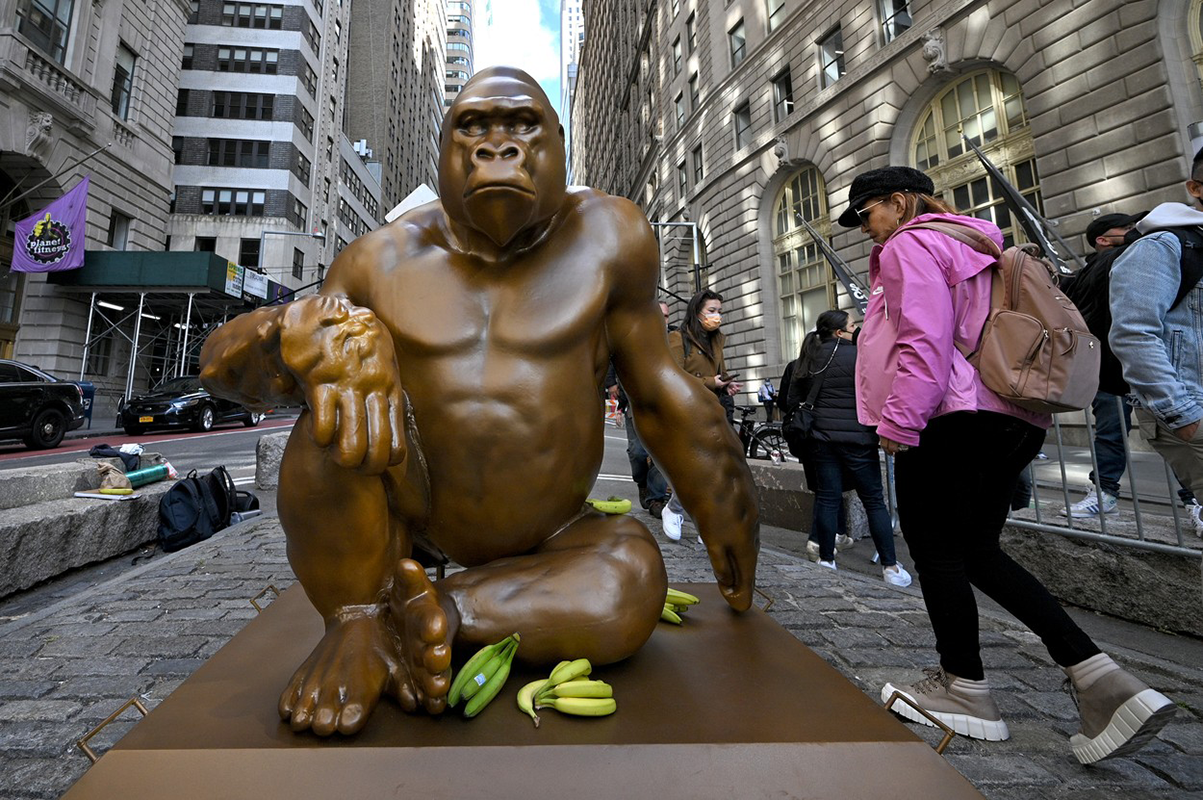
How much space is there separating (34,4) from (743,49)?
21.0 meters

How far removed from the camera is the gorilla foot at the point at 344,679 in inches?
35.7

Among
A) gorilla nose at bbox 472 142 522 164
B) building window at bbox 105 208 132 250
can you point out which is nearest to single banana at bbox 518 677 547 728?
gorilla nose at bbox 472 142 522 164

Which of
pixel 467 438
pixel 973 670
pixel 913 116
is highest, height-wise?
pixel 913 116

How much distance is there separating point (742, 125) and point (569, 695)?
2203cm

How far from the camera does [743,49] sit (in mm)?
19875

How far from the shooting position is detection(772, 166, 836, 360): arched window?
658 inches

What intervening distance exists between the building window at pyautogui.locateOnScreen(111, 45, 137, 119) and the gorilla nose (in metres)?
26.3

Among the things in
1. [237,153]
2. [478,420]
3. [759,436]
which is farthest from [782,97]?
[237,153]

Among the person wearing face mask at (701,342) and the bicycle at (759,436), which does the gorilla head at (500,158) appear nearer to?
the person wearing face mask at (701,342)

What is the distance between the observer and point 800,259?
17.7 metres

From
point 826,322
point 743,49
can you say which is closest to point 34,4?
point 743,49

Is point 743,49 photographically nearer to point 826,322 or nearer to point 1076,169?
point 1076,169

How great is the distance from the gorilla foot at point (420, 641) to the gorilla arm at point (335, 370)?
23cm

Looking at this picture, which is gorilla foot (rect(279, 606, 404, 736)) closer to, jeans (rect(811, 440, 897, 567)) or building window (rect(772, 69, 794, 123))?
jeans (rect(811, 440, 897, 567))
